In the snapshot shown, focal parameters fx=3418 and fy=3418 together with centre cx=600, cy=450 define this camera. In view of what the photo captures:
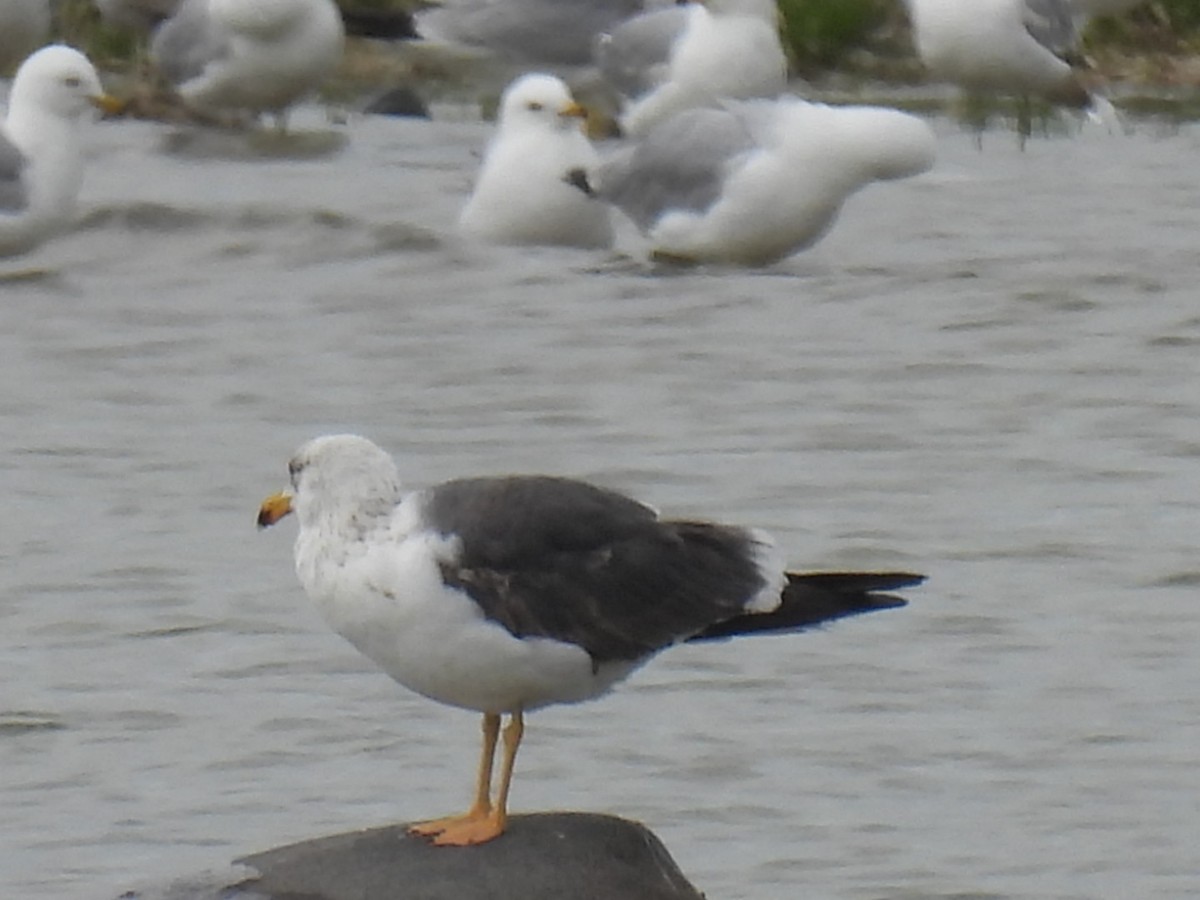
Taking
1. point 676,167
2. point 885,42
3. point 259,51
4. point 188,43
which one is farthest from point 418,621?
point 885,42

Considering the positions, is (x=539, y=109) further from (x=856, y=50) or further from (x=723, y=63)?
(x=856, y=50)

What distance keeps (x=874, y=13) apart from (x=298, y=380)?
6.81m

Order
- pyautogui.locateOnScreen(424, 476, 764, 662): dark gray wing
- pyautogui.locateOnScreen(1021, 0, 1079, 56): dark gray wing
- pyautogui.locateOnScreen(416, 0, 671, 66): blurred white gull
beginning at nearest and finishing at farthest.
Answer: pyautogui.locateOnScreen(424, 476, 764, 662): dark gray wing
pyautogui.locateOnScreen(1021, 0, 1079, 56): dark gray wing
pyautogui.locateOnScreen(416, 0, 671, 66): blurred white gull

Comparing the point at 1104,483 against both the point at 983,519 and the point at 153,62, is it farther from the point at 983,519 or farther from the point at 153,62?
the point at 153,62

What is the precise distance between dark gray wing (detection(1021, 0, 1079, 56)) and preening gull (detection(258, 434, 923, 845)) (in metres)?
9.35

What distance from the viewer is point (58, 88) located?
12805 mm

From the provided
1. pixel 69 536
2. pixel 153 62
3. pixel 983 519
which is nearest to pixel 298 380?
pixel 69 536

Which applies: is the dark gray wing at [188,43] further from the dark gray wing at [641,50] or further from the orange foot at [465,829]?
the orange foot at [465,829]

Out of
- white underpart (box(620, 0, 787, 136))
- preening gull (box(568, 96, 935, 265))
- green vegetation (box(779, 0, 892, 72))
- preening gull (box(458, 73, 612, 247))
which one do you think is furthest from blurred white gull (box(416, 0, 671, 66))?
preening gull (box(568, 96, 935, 265))

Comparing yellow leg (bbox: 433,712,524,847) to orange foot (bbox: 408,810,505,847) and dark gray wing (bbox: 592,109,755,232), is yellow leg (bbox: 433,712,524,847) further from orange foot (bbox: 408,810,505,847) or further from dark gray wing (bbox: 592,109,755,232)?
dark gray wing (bbox: 592,109,755,232)

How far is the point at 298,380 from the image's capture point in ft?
35.7

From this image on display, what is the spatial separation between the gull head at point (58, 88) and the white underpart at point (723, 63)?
7.97 ft

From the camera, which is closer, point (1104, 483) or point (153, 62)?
point (1104, 483)

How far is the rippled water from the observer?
674 cm
